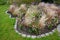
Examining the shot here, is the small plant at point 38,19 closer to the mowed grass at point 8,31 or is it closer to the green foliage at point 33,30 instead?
the green foliage at point 33,30

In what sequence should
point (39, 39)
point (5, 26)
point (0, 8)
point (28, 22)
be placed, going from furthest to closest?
point (0, 8)
point (5, 26)
point (28, 22)
point (39, 39)

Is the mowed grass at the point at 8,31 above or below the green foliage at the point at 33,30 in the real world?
below

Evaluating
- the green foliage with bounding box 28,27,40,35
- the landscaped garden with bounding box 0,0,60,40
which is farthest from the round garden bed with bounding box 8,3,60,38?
the landscaped garden with bounding box 0,0,60,40

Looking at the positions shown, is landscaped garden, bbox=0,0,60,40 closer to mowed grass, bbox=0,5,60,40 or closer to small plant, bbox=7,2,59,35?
mowed grass, bbox=0,5,60,40

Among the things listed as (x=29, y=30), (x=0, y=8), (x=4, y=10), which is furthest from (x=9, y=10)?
(x=29, y=30)

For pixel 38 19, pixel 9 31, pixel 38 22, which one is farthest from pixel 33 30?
pixel 9 31

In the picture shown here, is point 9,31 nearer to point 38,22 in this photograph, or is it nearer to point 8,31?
point 8,31

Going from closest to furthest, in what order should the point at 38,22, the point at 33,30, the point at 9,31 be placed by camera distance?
the point at 33,30 → the point at 38,22 → the point at 9,31

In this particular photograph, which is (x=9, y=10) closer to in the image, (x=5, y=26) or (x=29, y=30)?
(x=5, y=26)

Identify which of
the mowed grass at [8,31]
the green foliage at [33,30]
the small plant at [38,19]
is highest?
the small plant at [38,19]

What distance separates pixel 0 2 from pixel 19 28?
4.87m

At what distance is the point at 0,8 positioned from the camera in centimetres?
1171

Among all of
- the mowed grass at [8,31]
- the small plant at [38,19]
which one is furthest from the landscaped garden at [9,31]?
the small plant at [38,19]

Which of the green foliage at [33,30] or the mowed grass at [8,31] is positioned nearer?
the mowed grass at [8,31]
